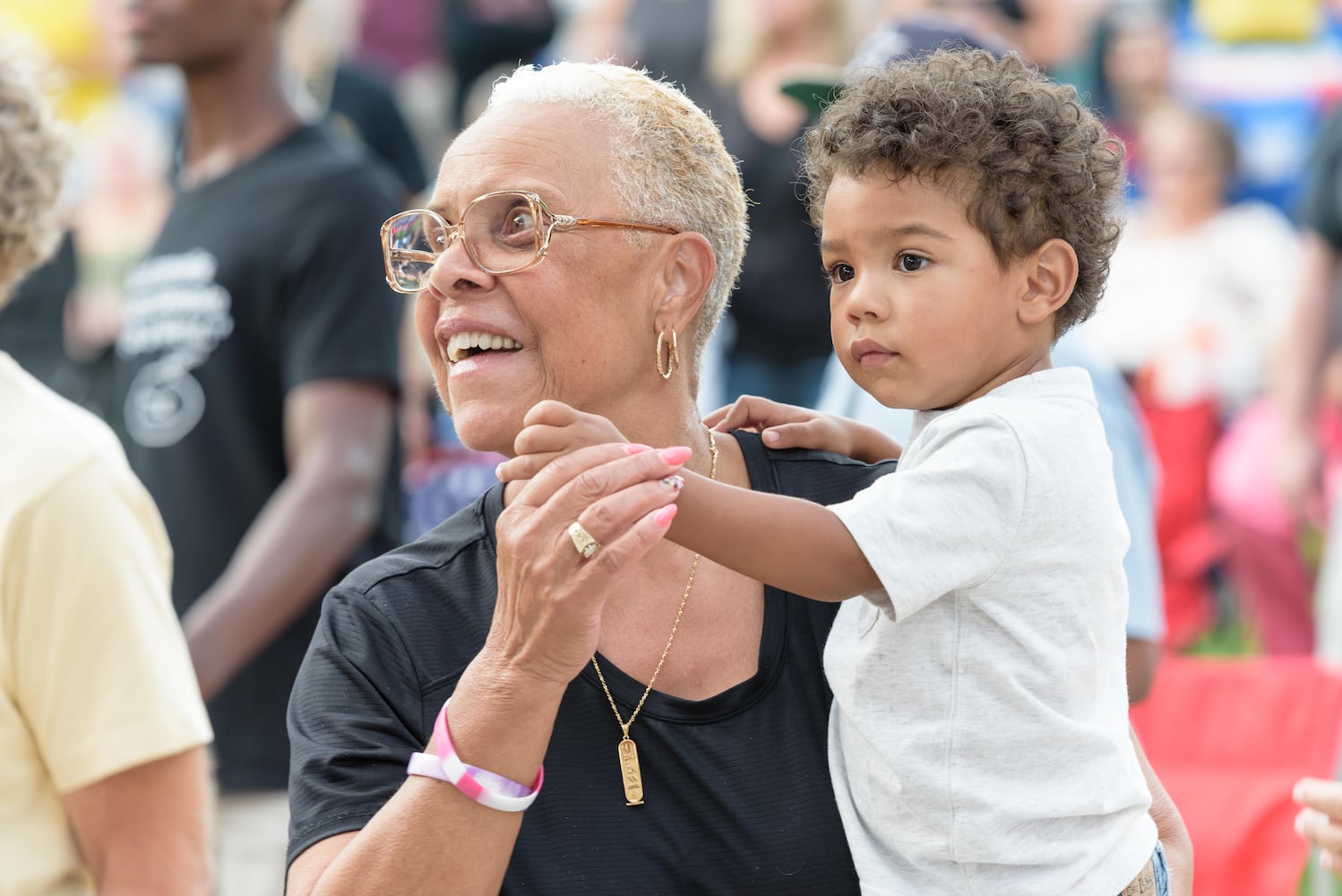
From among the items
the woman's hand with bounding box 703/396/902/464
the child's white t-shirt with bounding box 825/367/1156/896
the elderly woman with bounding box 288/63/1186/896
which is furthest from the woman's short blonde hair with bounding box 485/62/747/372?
the child's white t-shirt with bounding box 825/367/1156/896

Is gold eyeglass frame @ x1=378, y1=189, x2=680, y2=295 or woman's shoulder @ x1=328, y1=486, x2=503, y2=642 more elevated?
gold eyeglass frame @ x1=378, y1=189, x2=680, y2=295

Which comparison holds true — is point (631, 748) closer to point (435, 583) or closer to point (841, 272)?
point (435, 583)

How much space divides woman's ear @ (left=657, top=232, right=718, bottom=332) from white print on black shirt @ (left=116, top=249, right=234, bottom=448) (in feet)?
6.43

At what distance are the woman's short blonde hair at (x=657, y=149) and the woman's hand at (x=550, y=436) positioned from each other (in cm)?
61

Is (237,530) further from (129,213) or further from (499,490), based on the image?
(129,213)

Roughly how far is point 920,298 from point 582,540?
578 millimetres

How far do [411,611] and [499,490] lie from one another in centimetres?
25

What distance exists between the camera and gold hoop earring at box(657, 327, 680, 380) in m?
2.61

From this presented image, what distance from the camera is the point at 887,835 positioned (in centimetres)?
222

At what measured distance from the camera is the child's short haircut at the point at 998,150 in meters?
2.24

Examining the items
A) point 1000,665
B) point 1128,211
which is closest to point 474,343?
point 1000,665

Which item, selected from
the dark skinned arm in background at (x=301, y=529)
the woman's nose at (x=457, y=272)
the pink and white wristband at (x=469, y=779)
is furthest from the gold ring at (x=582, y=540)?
the dark skinned arm in background at (x=301, y=529)

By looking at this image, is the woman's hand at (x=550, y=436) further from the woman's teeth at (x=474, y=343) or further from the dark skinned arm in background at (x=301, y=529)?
the dark skinned arm in background at (x=301, y=529)

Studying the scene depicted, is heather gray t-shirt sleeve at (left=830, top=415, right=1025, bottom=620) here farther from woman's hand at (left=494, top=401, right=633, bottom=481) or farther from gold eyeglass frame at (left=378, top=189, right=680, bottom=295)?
gold eyeglass frame at (left=378, top=189, right=680, bottom=295)
